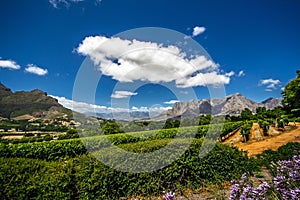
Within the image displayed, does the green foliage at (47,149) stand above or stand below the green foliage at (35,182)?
below

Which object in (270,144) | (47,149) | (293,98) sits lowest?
(47,149)

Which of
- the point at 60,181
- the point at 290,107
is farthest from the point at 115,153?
the point at 290,107

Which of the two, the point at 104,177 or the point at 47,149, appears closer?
the point at 104,177

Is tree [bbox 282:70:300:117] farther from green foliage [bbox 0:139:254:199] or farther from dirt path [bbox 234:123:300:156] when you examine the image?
green foliage [bbox 0:139:254:199]

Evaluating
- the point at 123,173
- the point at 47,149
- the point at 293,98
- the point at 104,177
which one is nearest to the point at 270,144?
the point at 123,173

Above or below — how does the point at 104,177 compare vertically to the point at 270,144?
above

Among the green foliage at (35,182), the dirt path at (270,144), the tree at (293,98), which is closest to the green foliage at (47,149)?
the dirt path at (270,144)

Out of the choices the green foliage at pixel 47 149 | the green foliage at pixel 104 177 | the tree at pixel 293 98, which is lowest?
the green foliage at pixel 47 149

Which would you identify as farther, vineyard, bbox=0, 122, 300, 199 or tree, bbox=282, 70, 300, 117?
tree, bbox=282, 70, 300, 117

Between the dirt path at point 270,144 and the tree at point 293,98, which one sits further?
the tree at point 293,98

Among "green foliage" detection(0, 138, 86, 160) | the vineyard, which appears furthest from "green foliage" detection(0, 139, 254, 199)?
"green foliage" detection(0, 138, 86, 160)

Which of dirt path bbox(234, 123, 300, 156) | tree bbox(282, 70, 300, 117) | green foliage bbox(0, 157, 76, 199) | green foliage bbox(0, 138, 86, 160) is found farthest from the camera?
tree bbox(282, 70, 300, 117)

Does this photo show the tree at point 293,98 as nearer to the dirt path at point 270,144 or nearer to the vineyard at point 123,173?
the dirt path at point 270,144

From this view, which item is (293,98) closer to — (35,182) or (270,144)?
(270,144)
